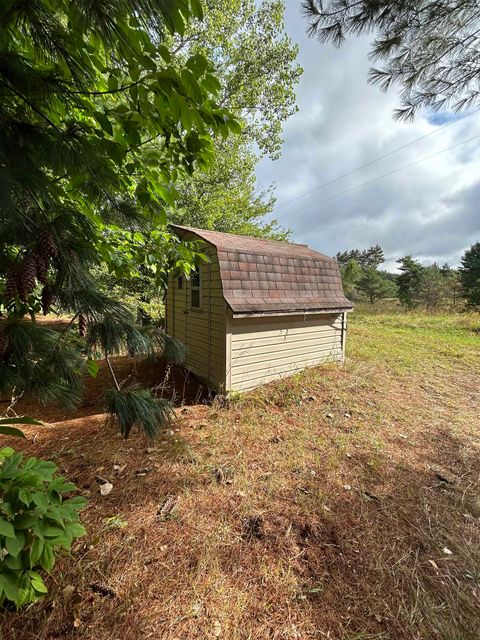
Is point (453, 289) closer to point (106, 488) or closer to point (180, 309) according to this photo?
point (180, 309)

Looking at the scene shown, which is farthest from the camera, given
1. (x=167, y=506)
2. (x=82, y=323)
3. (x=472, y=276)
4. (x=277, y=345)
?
(x=472, y=276)

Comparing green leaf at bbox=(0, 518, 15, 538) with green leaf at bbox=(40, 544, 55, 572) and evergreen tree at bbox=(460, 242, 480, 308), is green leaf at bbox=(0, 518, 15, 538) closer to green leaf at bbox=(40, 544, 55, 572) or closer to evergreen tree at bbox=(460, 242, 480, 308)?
green leaf at bbox=(40, 544, 55, 572)

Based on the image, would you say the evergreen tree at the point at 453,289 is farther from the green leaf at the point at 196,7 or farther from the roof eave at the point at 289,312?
the green leaf at the point at 196,7

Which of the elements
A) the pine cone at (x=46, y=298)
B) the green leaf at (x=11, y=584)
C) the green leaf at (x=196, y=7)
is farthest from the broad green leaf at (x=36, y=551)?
the green leaf at (x=196, y=7)

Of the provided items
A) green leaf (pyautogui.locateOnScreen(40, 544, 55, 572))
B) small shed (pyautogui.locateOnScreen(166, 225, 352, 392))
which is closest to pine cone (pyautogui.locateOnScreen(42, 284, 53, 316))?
green leaf (pyautogui.locateOnScreen(40, 544, 55, 572))

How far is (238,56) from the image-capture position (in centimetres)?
975

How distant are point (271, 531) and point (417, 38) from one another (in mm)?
4930

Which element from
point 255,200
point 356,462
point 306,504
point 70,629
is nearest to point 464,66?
point 356,462

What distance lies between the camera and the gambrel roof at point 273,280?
15.1 feet

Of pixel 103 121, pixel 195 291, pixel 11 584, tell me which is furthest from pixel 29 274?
pixel 195 291

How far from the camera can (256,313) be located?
4.59m

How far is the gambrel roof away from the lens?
462cm

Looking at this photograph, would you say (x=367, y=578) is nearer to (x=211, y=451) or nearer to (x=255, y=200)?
(x=211, y=451)

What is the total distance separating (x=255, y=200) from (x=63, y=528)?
1371 centimetres
